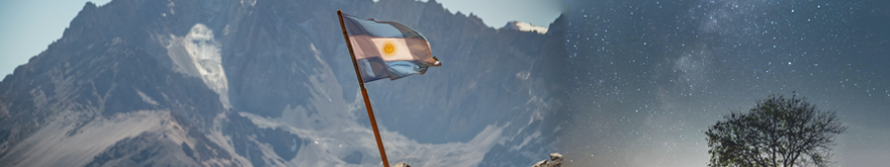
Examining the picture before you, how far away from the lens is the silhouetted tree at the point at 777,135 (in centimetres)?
1794

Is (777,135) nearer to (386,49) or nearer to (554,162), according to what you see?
(554,162)

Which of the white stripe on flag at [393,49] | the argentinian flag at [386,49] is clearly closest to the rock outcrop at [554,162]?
the argentinian flag at [386,49]

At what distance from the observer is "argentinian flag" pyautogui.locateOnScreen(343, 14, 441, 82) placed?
33.5 ft

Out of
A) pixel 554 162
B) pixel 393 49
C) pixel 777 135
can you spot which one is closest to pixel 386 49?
pixel 393 49

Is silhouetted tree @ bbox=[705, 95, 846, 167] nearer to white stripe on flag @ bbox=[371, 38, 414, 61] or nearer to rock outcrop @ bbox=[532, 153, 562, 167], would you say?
rock outcrop @ bbox=[532, 153, 562, 167]

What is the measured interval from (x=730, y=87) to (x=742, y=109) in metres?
1.80

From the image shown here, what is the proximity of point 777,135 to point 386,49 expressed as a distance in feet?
46.7

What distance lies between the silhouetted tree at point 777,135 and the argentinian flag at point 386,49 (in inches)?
504

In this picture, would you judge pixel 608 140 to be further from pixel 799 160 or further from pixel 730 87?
pixel 799 160

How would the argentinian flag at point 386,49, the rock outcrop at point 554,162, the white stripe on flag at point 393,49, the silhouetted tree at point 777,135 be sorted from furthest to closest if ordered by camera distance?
the silhouetted tree at point 777,135 < the rock outcrop at point 554,162 < the white stripe on flag at point 393,49 < the argentinian flag at point 386,49

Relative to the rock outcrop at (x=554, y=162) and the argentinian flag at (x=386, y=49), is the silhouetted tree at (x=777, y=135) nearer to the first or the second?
the rock outcrop at (x=554, y=162)

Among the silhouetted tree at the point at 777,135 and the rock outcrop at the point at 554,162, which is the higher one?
the rock outcrop at the point at 554,162

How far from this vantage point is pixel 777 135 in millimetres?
18188

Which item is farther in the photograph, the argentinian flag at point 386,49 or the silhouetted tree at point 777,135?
the silhouetted tree at point 777,135
